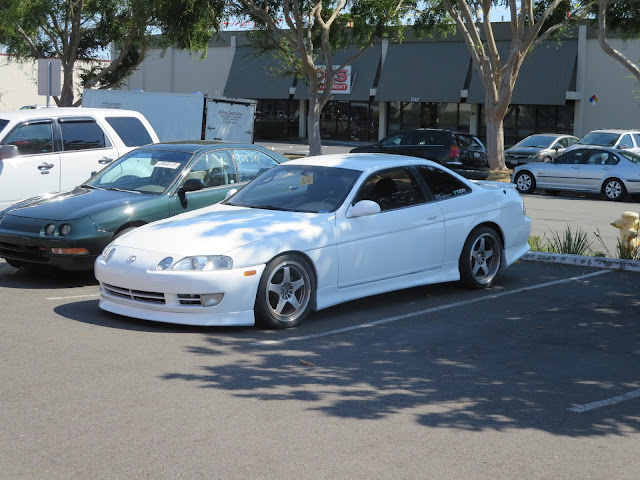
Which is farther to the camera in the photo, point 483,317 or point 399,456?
point 483,317

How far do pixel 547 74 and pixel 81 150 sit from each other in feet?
118

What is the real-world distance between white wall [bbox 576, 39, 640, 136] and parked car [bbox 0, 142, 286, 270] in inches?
1406

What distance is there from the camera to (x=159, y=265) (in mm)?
7789

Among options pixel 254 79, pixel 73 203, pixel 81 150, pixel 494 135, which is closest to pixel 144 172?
pixel 73 203

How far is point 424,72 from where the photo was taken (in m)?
48.3

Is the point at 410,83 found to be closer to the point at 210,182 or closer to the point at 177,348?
the point at 210,182

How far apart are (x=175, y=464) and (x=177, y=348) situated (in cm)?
249

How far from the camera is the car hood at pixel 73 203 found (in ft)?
32.2

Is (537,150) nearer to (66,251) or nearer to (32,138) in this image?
(32,138)

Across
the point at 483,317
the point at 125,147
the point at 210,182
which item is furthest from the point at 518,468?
the point at 125,147

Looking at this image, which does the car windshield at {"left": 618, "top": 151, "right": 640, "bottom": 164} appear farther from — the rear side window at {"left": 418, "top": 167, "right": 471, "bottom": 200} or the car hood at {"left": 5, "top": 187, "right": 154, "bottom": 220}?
the car hood at {"left": 5, "top": 187, "right": 154, "bottom": 220}

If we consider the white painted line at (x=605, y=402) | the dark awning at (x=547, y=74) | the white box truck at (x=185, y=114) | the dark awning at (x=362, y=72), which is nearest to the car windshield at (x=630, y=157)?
the white box truck at (x=185, y=114)

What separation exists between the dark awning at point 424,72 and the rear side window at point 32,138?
36.6 m

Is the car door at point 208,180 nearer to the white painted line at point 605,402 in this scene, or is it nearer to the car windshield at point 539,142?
the white painted line at point 605,402
